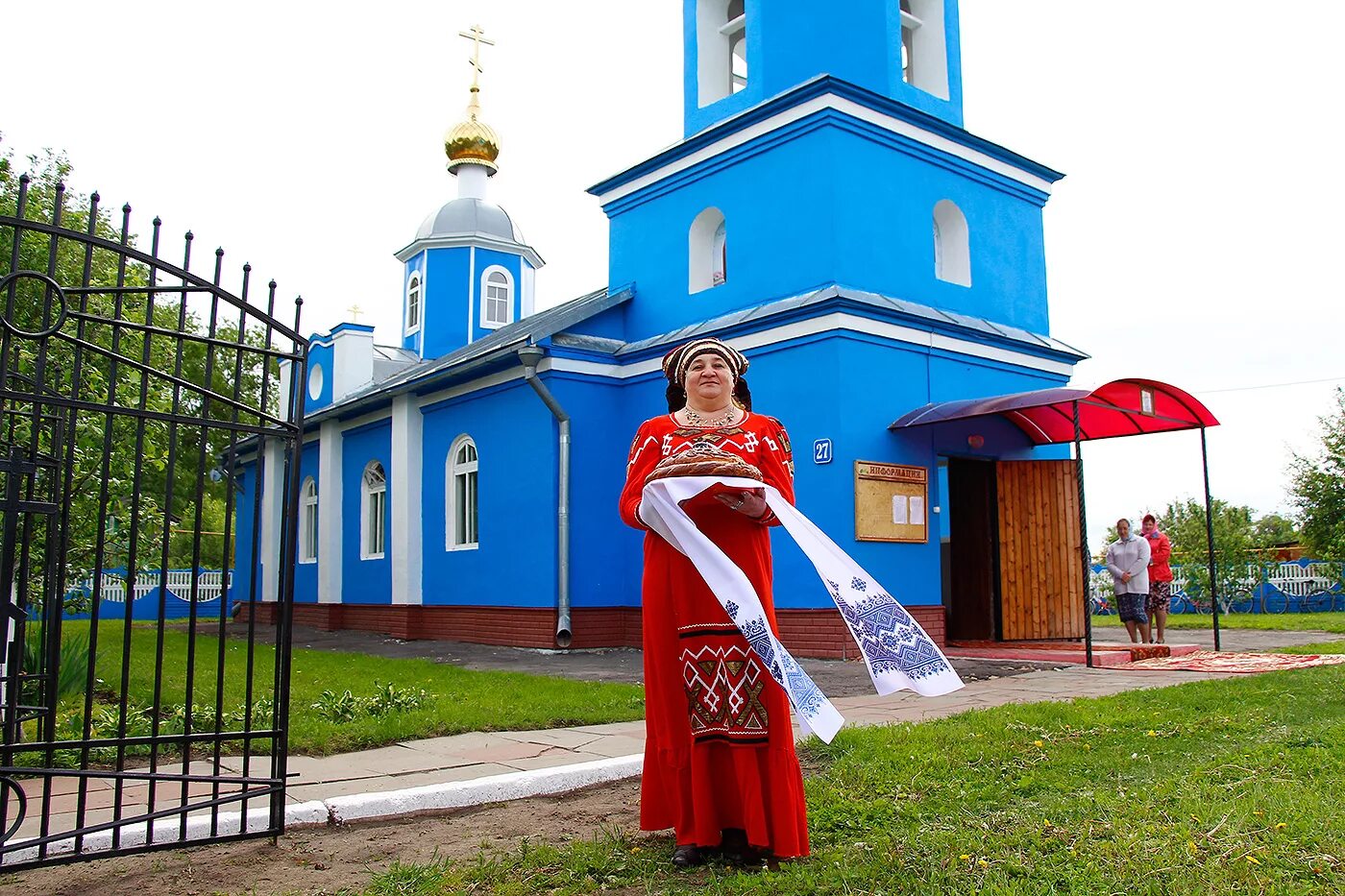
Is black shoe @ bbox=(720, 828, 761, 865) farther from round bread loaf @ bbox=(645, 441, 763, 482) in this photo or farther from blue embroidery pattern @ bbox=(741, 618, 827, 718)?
round bread loaf @ bbox=(645, 441, 763, 482)

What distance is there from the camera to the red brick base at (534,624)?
11359mm

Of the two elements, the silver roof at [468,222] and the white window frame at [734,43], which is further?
the silver roof at [468,222]

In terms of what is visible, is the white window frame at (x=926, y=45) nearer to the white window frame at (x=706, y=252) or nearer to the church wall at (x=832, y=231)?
the church wall at (x=832, y=231)

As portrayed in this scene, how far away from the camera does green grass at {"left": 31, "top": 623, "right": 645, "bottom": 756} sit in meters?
6.63

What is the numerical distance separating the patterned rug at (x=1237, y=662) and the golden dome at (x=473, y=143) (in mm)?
18805

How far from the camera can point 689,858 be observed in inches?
151

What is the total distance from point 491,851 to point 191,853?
1216 mm

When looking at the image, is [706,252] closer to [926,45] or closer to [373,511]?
[926,45]

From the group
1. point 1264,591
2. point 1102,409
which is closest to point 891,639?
point 1102,409

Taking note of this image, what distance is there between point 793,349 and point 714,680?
8.49 metres

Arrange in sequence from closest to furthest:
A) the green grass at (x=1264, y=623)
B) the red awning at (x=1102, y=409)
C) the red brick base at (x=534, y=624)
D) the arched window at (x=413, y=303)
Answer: the red awning at (x=1102, y=409) < the red brick base at (x=534, y=624) < the green grass at (x=1264, y=623) < the arched window at (x=413, y=303)

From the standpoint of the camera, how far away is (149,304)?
403 centimetres

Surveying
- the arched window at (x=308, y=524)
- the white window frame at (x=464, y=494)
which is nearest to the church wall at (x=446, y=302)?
the arched window at (x=308, y=524)

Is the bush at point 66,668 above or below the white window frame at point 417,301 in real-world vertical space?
below
